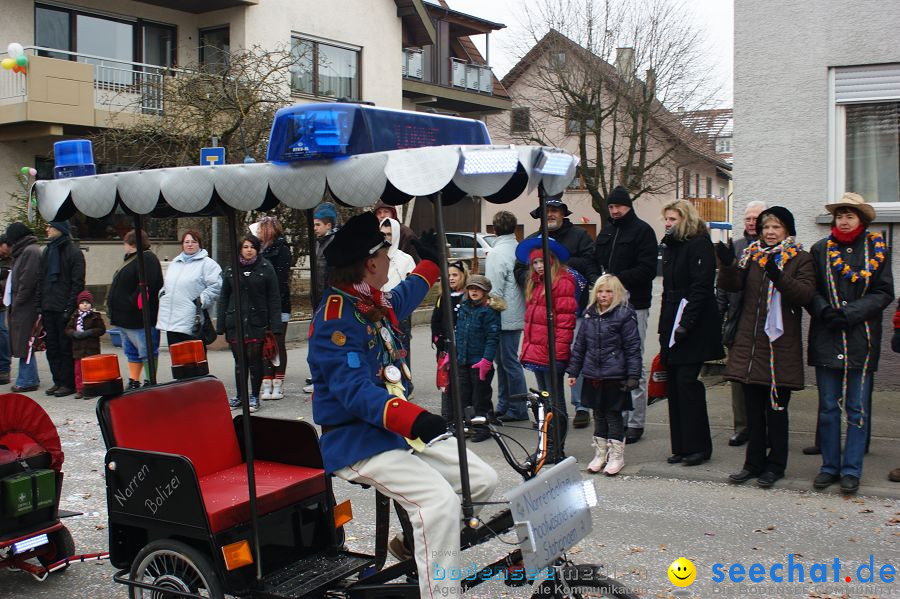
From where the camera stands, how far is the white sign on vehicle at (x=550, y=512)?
3.63 meters

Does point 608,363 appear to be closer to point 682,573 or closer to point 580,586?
point 682,573

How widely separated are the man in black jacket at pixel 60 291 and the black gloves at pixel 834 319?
27.8ft

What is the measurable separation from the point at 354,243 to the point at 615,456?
12.7 ft

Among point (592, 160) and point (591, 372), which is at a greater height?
point (592, 160)

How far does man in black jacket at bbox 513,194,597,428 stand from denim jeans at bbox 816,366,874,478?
2.47 m

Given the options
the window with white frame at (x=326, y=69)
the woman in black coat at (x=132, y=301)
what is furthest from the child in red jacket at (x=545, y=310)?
the window with white frame at (x=326, y=69)

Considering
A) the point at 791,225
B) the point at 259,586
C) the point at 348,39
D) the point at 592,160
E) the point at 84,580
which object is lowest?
the point at 84,580

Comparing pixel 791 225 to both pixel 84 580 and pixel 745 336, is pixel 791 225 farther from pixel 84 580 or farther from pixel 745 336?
pixel 84 580

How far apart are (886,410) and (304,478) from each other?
6.68 meters

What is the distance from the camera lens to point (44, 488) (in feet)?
17.3

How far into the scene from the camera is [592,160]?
37.3m

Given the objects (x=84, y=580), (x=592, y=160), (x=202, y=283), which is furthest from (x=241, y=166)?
(x=592, y=160)

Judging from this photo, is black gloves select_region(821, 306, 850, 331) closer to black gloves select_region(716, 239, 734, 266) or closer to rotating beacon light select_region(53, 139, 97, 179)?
black gloves select_region(716, 239, 734, 266)

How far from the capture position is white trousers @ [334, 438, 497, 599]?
396cm
